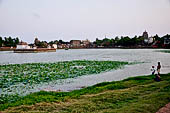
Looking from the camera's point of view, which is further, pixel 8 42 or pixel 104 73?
pixel 8 42

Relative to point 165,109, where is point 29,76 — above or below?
below

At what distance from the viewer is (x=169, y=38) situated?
117125 millimetres

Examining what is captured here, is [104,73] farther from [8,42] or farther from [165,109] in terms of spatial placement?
[8,42]

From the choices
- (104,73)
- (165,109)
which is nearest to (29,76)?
(104,73)

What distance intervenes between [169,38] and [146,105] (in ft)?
397

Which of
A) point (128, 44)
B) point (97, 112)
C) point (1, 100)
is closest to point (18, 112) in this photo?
point (97, 112)

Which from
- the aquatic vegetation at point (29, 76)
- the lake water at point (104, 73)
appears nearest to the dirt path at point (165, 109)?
the aquatic vegetation at point (29, 76)

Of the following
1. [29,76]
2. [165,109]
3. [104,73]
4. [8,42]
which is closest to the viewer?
[165,109]

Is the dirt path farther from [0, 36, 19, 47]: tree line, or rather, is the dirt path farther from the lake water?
[0, 36, 19, 47]: tree line

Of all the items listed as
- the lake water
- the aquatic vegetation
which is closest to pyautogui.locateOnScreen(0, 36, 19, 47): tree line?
the lake water

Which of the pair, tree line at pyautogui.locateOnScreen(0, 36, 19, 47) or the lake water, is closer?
the lake water

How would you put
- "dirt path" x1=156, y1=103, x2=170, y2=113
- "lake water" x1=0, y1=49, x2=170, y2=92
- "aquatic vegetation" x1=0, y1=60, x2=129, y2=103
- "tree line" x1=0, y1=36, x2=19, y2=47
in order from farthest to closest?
"tree line" x1=0, y1=36, x2=19, y2=47 < "lake water" x1=0, y1=49, x2=170, y2=92 < "aquatic vegetation" x1=0, y1=60, x2=129, y2=103 < "dirt path" x1=156, y1=103, x2=170, y2=113

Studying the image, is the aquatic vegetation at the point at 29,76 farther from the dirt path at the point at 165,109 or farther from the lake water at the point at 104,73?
the dirt path at the point at 165,109

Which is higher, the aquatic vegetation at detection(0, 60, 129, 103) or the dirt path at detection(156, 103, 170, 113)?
the dirt path at detection(156, 103, 170, 113)
